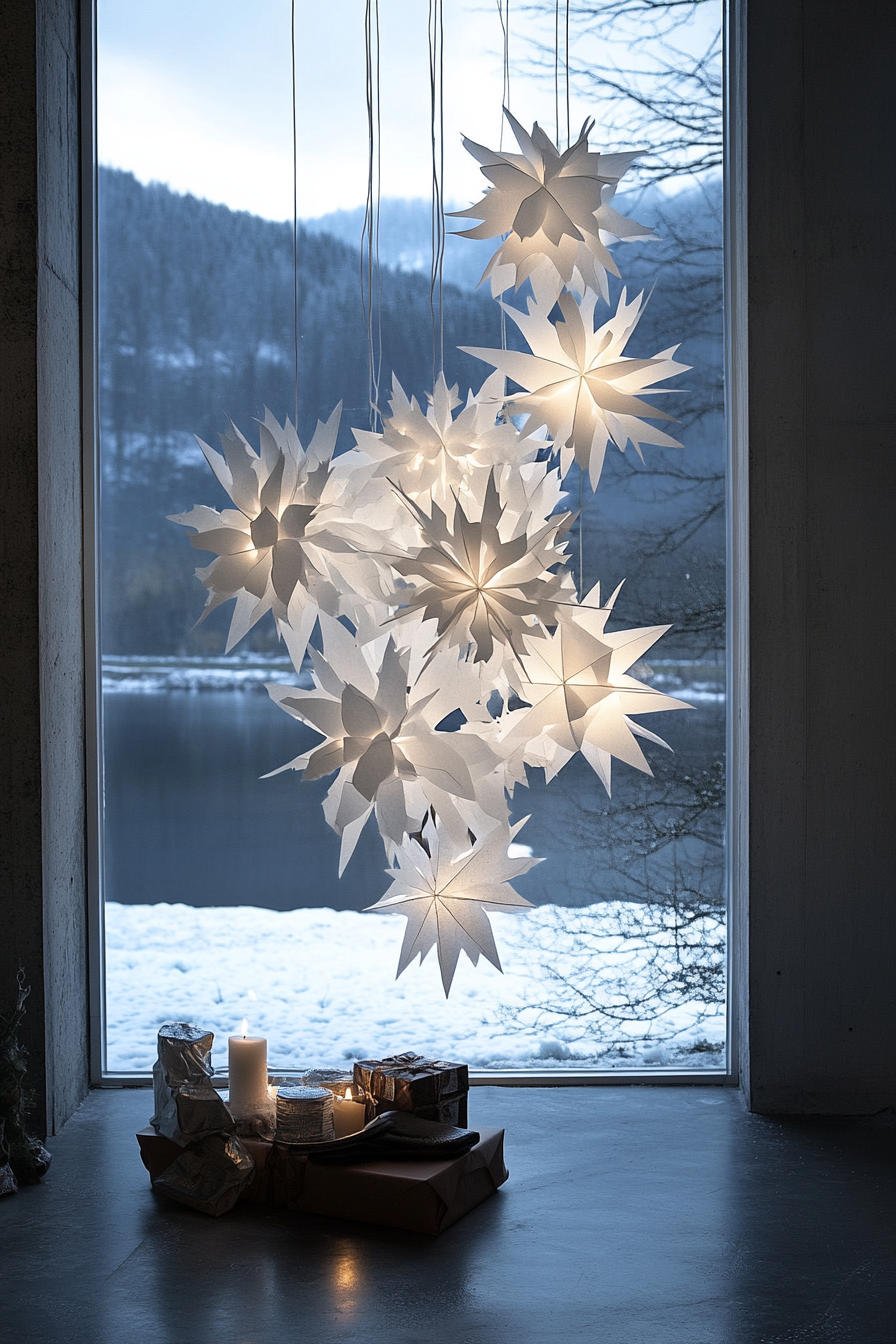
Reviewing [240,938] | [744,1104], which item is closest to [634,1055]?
[744,1104]

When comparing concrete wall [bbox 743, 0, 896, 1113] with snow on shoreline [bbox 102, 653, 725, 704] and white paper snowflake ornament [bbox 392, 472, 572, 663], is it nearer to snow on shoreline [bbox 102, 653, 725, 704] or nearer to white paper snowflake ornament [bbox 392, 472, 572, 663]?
snow on shoreline [bbox 102, 653, 725, 704]

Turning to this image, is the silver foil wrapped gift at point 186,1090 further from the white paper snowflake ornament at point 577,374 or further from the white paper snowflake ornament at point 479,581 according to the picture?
the white paper snowflake ornament at point 577,374

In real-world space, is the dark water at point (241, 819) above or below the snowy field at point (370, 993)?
above

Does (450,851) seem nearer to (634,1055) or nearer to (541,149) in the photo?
(541,149)

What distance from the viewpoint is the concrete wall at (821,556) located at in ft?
9.02

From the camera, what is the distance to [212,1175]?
220 cm

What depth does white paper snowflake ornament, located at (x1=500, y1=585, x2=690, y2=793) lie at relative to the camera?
1285 millimetres

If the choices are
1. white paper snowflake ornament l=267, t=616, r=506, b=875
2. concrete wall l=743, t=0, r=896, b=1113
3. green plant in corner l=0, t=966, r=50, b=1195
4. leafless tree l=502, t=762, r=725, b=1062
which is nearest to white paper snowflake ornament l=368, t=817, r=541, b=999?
white paper snowflake ornament l=267, t=616, r=506, b=875

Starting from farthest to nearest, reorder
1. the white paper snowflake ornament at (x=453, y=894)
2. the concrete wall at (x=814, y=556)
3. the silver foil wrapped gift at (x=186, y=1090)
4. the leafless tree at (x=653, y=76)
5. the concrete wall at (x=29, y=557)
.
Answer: the leafless tree at (x=653, y=76) < the concrete wall at (x=814, y=556) < the concrete wall at (x=29, y=557) < the silver foil wrapped gift at (x=186, y=1090) < the white paper snowflake ornament at (x=453, y=894)

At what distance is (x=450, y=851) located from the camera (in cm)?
135

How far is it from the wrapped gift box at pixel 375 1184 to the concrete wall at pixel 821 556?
2.83 ft

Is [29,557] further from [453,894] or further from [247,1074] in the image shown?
[453,894]

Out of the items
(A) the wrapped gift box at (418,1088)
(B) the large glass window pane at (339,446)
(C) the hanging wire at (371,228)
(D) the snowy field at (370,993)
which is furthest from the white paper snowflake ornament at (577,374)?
(D) the snowy field at (370,993)

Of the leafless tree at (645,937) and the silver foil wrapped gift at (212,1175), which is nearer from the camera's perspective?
the silver foil wrapped gift at (212,1175)
